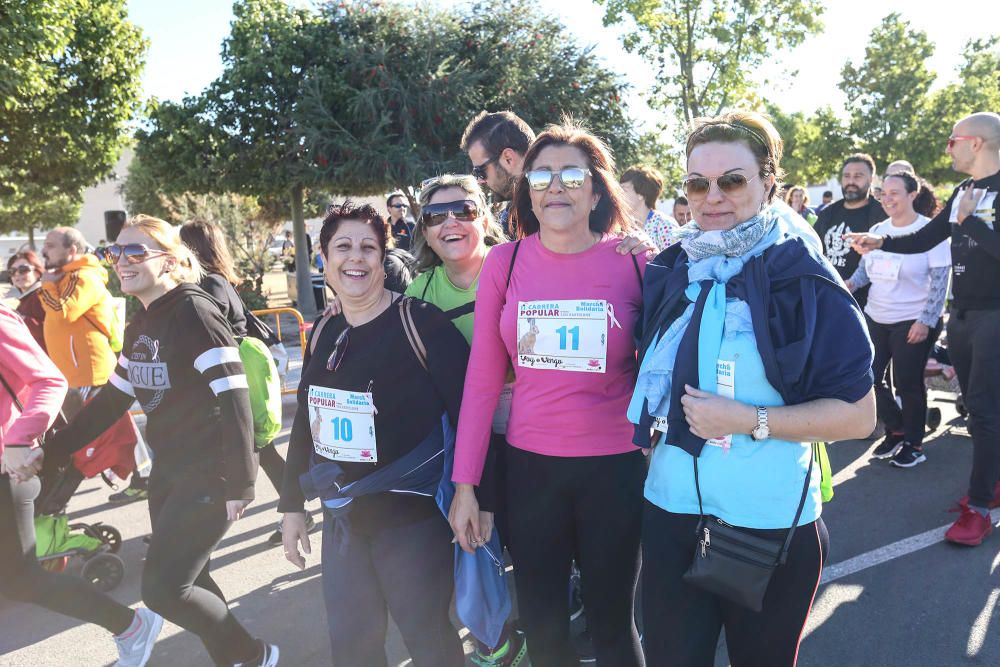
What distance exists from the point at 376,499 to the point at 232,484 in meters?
0.74

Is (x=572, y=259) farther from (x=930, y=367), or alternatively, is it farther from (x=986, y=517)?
(x=930, y=367)

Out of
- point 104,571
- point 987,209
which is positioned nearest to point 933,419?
point 987,209

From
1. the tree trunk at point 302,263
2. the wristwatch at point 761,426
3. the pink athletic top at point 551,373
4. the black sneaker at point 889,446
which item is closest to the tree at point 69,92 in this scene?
the tree trunk at point 302,263

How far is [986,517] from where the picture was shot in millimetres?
3891

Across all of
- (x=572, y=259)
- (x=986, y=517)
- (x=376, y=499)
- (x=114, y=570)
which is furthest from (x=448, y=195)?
(x=986, y=517)

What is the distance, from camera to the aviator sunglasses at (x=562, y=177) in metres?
2.23

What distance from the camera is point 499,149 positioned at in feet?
11.4

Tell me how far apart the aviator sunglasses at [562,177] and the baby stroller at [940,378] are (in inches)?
197

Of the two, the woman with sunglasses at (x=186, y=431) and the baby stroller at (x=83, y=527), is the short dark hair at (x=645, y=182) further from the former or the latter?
the baby stroller at (x=83, y=527)

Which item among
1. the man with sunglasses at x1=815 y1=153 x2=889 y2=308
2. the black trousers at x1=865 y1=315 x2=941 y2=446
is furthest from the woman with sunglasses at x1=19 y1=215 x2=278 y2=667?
the man with sunglasses at x1=815 y1=153 x2=889 y2=308

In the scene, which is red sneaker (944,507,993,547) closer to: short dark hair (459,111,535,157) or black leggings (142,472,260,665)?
short dark hair (459,111,535,157)

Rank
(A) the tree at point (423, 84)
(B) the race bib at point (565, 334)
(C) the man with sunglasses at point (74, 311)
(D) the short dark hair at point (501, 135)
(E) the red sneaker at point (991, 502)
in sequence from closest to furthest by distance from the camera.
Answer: (B) the race bib at point (565, 334)
(D) the short dark hair at point (501, 135)
(E) the red sneaker at point (991, 502)
(C) the man with sunglasses at point (74, 311)
(A) the tree at point (423, 84)

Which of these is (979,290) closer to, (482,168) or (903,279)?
(903,279)

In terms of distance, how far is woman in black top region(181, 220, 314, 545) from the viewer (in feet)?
12.3
